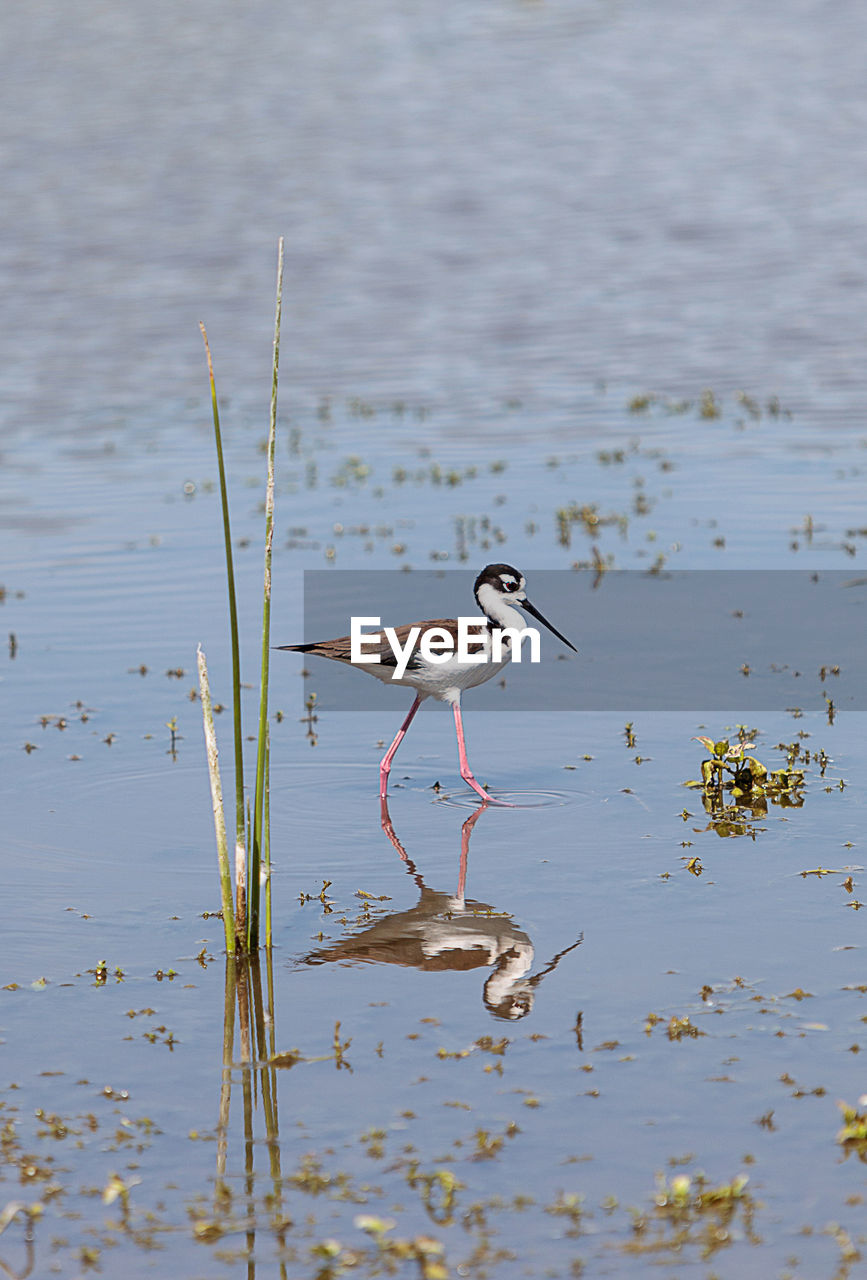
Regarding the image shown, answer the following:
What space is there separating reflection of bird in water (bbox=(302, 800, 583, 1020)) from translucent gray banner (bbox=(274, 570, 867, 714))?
309cm

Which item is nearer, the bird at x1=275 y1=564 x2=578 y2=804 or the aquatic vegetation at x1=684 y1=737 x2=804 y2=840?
the aquatic vegetation at x1=684 y1=737 x2=804 y2=840

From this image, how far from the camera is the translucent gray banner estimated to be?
1020cm

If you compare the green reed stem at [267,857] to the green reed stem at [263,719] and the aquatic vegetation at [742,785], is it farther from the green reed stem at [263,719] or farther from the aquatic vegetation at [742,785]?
the aquatic vegetation at [742,785]

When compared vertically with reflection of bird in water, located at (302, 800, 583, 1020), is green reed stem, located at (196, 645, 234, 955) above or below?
above

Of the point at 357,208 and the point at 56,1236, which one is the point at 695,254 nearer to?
the point at 357,208

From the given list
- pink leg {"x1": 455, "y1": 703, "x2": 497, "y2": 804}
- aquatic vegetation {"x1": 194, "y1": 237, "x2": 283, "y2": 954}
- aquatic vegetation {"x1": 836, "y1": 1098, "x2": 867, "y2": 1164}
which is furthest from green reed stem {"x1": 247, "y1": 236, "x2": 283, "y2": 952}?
pink leg {"x1": 455, "y1": 703, "x2": 497, "y2": 804}

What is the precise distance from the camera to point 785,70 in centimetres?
3809

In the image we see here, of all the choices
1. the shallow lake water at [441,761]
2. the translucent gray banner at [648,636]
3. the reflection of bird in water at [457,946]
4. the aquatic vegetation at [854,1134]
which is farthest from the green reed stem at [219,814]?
the translucent gray banner at [648,636]

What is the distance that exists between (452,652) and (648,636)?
3080 millimetres

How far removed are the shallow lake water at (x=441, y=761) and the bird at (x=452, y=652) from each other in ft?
1.39

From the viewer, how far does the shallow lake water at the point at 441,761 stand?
4.99 m

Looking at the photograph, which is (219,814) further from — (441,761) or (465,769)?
(441,761)

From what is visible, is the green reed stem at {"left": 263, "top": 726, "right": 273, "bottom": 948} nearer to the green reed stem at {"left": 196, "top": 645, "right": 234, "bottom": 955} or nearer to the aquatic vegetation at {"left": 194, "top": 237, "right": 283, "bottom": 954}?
the aquatic vegetation at {"left": 194, "top": 237, "right": 283, "bottom": 954}

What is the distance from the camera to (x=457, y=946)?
22.1ft
